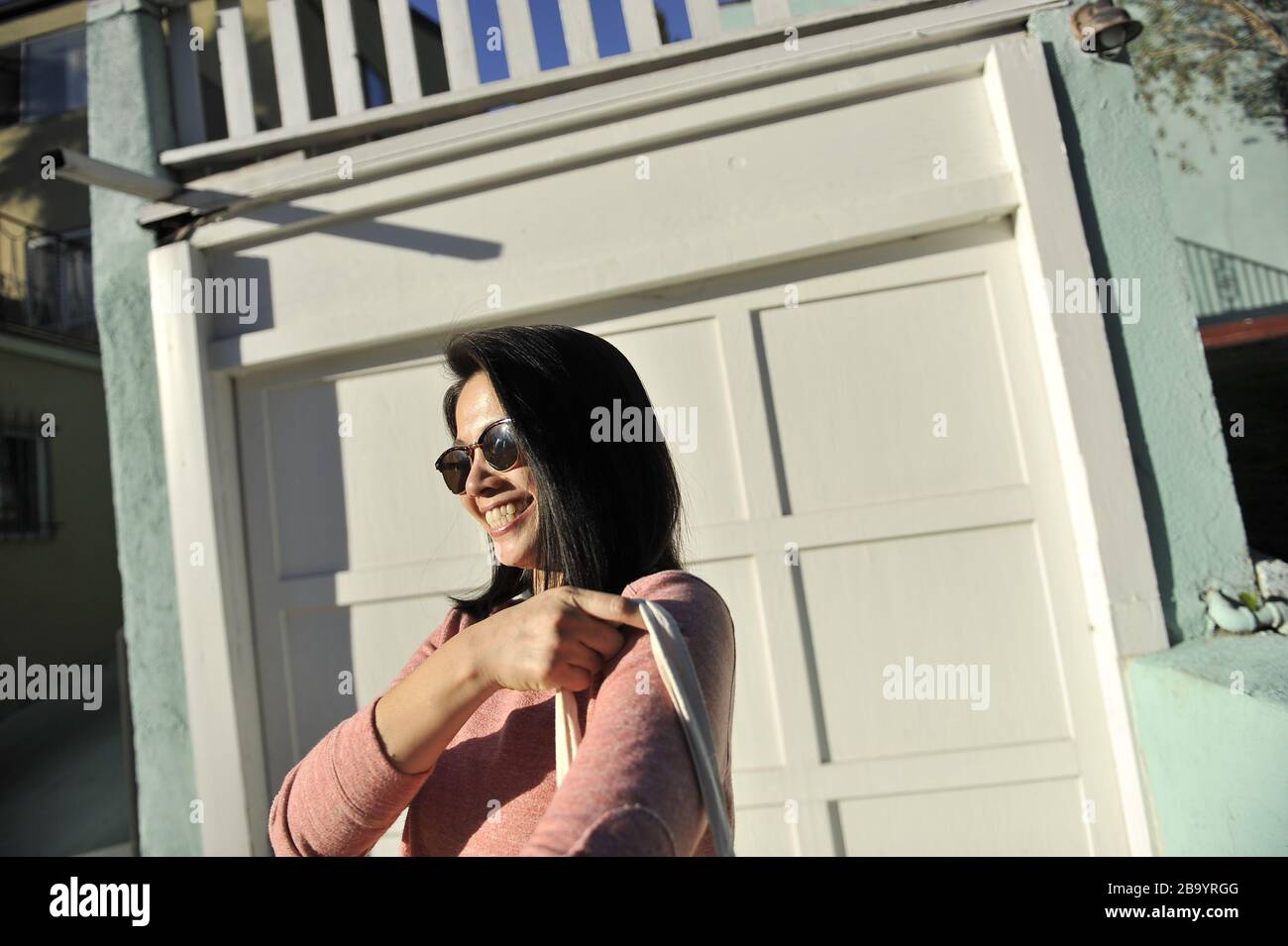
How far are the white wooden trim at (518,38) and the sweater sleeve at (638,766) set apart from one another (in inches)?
108

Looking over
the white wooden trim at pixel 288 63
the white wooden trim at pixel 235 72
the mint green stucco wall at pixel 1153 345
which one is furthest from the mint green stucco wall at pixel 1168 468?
the white wooden trim at pixel 235 72

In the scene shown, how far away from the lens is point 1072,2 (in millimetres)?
2762

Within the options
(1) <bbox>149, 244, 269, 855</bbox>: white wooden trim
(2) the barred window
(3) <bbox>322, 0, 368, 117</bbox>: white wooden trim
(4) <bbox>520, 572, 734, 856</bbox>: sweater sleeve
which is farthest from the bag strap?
(2) the barred window

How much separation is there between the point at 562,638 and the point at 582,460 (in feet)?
1.14

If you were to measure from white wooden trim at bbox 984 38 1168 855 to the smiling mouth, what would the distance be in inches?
80.7

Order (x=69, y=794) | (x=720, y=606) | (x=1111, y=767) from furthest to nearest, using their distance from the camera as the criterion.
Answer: (x=69, y=794) → (x=1111, y=767) → (x=720, y=606)

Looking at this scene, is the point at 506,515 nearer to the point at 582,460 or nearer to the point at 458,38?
the point at 582,460

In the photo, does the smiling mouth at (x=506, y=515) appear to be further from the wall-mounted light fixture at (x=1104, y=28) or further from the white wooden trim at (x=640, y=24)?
the wall-mounted light fixture at (x=1104, y=28)

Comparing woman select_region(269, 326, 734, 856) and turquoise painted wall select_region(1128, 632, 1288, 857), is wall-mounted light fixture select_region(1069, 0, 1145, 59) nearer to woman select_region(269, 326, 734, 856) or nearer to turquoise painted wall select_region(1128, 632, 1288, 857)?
turquoise painted wall select_region(1128, 632, 1288, 857)

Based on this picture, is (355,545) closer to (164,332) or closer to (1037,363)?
(164,332)
